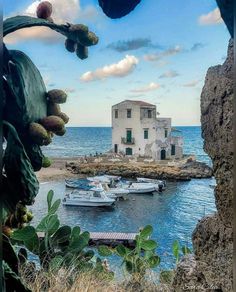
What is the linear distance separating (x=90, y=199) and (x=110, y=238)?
0.13 meters

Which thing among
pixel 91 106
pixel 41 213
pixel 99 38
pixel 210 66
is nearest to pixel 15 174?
pixel 41 213

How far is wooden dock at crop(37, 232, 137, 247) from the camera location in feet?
4.82

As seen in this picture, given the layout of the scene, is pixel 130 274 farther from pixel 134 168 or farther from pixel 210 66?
pixel 210 66

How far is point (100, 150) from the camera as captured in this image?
1.50 metres

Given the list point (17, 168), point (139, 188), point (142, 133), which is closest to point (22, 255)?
point (17, 168)

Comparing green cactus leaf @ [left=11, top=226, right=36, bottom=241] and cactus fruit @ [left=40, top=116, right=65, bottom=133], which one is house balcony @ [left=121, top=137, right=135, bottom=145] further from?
green cactus leaf @ [left=11, top=226, right=36, bottom=241]

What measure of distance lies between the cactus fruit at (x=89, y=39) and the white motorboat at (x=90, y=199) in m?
0.44

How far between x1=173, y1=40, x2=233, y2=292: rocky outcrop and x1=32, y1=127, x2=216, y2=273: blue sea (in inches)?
3.7

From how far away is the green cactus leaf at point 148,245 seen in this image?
4.69ft

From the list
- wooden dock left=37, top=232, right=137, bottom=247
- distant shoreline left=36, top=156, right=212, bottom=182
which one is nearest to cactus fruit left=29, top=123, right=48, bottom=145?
distant shoreline left=36, top=156, right=212, bottom=182

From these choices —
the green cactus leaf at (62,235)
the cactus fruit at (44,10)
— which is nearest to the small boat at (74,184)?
the green cactus leaf at (62,235)

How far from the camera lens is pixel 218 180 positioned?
50.5 inches

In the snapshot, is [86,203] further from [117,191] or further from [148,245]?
[148,245]

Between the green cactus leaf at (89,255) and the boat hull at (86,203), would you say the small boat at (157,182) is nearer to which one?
the boat hull at (86,203)
